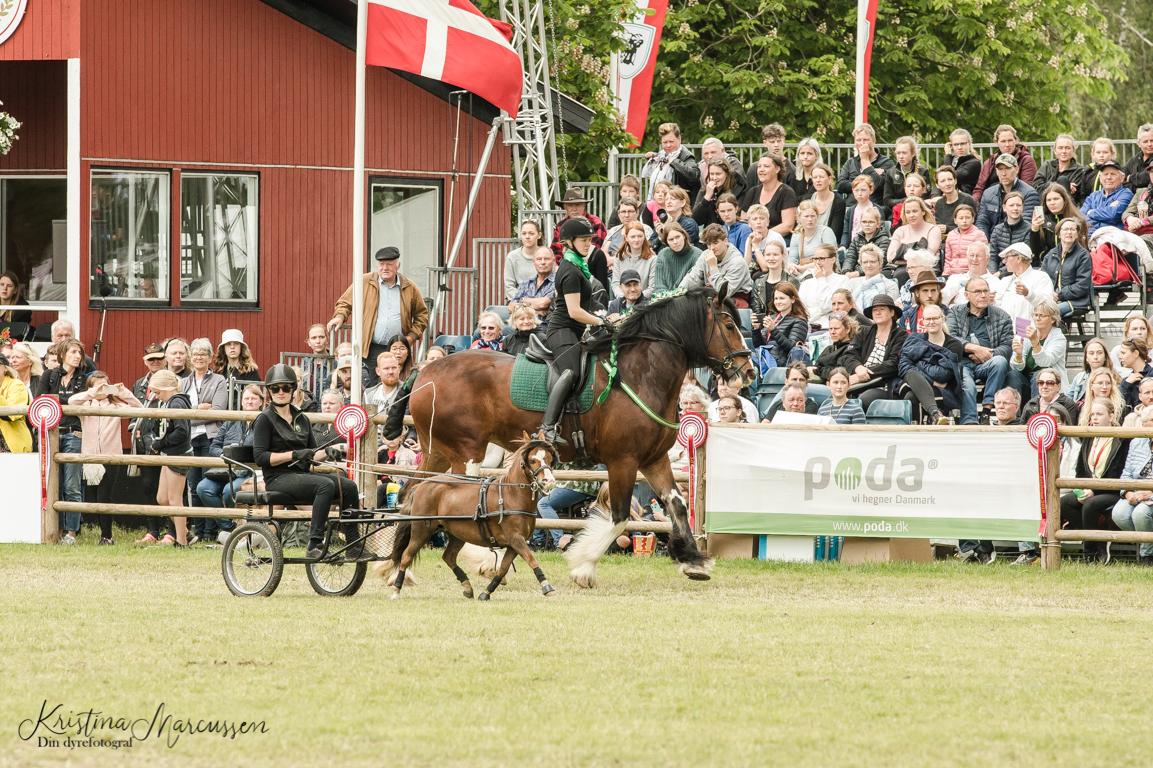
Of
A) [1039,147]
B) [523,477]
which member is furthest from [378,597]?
[1039,147]

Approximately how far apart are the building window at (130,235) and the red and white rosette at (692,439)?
9.26 meters

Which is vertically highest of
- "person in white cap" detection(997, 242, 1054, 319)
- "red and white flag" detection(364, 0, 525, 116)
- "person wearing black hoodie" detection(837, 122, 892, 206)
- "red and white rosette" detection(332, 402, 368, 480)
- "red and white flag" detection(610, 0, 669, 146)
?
"red and white flag" detection(610, 0, 669, 146)

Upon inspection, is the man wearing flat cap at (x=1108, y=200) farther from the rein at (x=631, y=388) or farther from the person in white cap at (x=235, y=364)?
the person in white cap at (x=235, y=364)

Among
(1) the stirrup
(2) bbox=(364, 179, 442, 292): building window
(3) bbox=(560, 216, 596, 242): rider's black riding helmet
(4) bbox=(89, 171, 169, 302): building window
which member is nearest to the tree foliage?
(2) bbox=(364, 179, 442, 292): building window

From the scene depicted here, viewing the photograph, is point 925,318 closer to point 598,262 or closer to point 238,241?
point 598,262

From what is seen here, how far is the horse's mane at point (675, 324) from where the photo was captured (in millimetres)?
15234

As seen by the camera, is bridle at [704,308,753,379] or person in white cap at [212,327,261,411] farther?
person in white cap at [212,327,261,411]

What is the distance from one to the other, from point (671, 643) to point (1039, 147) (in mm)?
15345

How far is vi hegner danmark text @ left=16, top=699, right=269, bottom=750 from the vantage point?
27.4 ft

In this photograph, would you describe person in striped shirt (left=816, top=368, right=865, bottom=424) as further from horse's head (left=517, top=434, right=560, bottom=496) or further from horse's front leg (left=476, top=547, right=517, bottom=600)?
horse's front leg (left=476, top=547, right=517, bottom=600)

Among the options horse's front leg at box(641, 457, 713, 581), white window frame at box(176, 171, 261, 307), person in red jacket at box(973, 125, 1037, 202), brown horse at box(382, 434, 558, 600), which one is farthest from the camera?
white window frame at box(176, 171, 261, 307)

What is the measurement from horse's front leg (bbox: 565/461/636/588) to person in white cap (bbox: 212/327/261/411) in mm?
6231

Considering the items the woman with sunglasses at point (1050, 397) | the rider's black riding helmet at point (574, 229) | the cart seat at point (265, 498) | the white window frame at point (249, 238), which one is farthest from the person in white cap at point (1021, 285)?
the white window frame at point (249, 238)

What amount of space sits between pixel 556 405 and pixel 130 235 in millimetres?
10414
